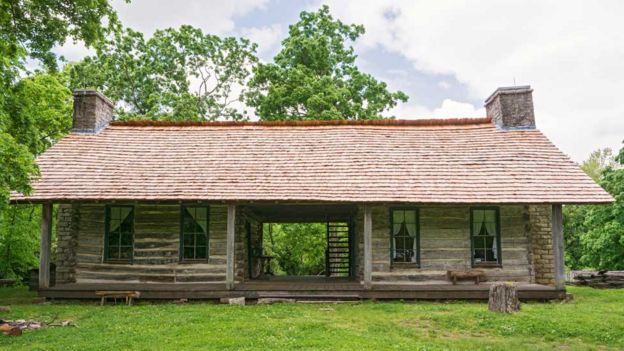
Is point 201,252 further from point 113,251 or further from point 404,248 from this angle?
point 404,248

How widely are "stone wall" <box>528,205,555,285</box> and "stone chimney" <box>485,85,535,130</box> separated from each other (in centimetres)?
288

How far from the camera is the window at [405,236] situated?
15.2m

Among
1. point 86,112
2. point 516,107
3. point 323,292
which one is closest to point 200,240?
point 323,292

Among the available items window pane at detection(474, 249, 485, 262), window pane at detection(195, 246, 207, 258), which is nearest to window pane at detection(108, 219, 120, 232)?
window pane at detection(195, 246, 207, 258)

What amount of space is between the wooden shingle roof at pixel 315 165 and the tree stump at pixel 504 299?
266cm

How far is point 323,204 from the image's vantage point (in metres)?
15.4

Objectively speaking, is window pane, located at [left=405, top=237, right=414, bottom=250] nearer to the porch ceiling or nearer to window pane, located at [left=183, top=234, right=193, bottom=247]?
the porch ceiling

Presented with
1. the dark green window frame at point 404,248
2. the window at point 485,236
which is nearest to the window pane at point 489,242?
the window at point 485,236

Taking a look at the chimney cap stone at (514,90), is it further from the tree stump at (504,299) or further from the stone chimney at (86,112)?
the stone chimney at (86,112)

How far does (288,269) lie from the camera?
1221 inches

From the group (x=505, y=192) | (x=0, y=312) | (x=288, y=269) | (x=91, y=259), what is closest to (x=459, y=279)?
(x=505, y=192)

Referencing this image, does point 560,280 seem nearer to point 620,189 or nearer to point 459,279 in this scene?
point 459,279

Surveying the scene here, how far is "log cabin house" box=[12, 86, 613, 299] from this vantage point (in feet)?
46.2

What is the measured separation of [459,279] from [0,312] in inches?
428
